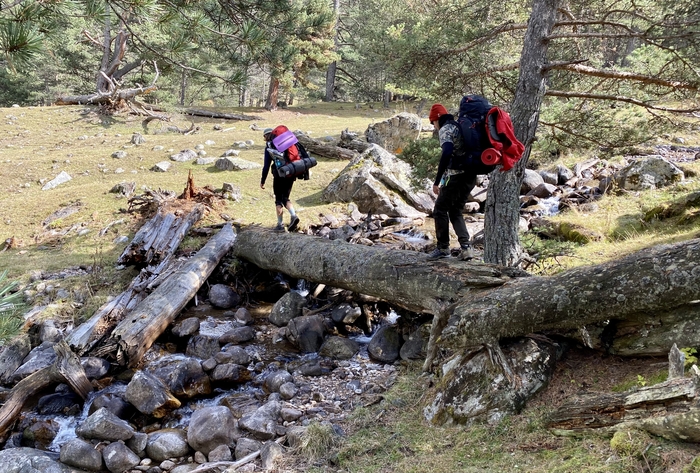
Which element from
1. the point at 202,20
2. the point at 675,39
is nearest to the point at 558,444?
the point at 202,20

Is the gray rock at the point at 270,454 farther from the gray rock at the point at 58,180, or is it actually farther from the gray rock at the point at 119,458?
the gray rock at the point at 58,180

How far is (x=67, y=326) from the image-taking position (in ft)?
27.7

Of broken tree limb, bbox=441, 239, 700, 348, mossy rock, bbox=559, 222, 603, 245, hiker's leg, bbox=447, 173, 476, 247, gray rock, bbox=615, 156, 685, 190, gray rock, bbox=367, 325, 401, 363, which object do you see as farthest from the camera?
gray rock, bbox=615, 156, 685, 190

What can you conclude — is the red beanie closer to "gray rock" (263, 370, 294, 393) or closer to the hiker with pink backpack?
the hiker with pink backpack

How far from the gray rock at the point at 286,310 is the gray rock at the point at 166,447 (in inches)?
132

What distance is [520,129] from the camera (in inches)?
292

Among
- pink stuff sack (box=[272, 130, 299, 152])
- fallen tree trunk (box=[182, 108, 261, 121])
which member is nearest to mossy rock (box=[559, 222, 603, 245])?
pink stuff sack (box=[272, 130, 299, 152])

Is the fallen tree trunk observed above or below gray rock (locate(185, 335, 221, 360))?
above

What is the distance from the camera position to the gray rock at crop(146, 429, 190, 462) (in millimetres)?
5285

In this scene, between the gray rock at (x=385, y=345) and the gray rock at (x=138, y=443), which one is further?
the gray rock at (x=385, y=345)

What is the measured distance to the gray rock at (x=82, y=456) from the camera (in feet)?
16.7

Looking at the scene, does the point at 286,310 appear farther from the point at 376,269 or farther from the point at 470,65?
the point at 470,65

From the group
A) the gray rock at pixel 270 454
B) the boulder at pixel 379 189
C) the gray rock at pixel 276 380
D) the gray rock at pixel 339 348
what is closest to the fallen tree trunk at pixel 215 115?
the boulder at pixel 379 189

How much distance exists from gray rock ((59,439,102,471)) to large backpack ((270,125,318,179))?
18.0 feet
